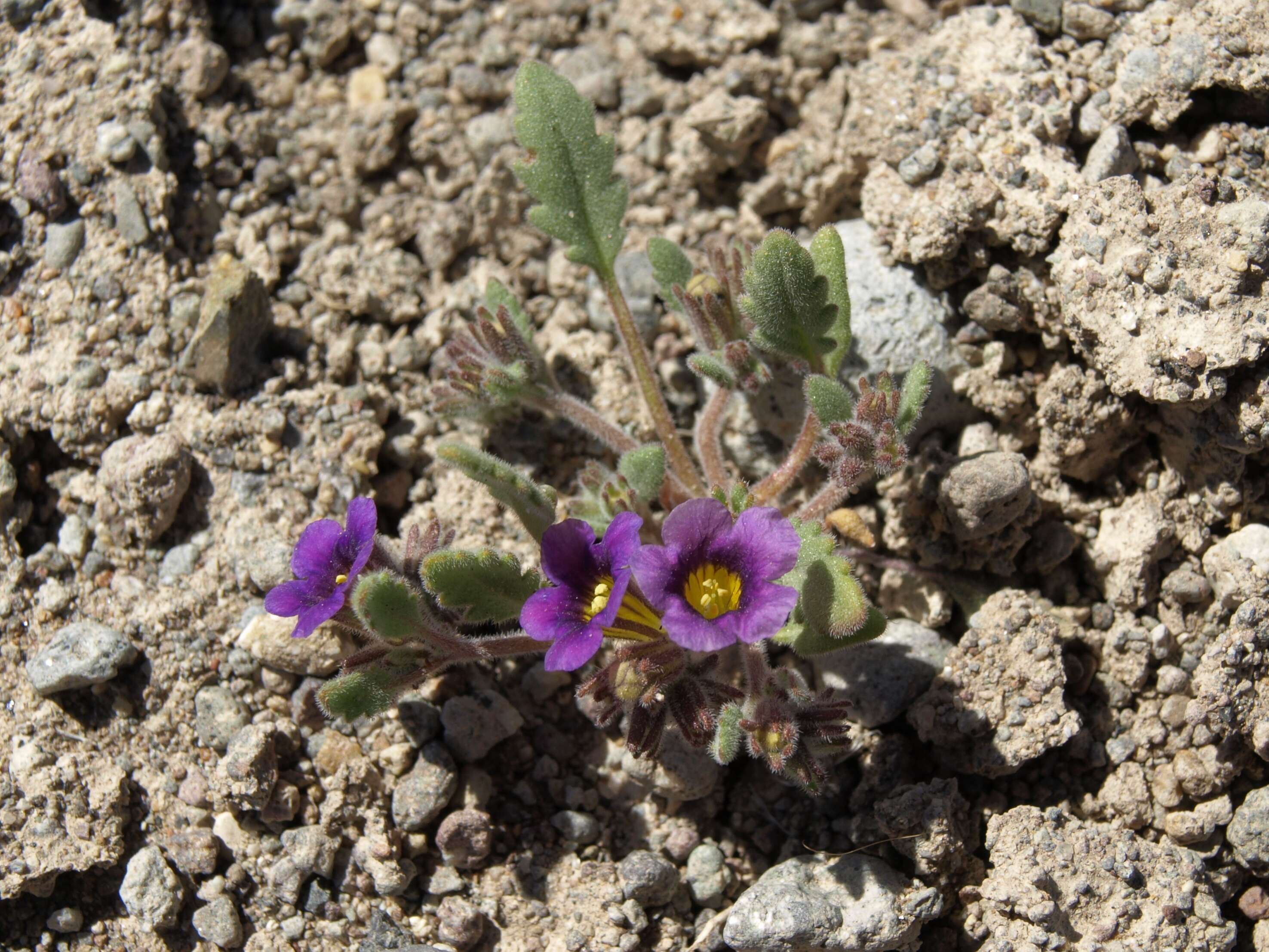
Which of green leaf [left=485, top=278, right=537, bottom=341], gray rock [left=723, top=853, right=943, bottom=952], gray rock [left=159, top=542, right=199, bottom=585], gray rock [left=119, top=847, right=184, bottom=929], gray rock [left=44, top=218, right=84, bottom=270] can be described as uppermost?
gray rock [left=44, top=218, right=84, bottom=270]

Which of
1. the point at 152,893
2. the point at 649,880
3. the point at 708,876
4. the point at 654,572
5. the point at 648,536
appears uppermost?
the point at 654,572

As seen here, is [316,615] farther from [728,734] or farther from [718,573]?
[728,734]

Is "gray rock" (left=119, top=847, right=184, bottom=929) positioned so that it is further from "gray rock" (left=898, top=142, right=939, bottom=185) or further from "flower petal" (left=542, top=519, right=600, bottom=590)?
"gray rock" (left=898, top=142, right=939, bottom=185)

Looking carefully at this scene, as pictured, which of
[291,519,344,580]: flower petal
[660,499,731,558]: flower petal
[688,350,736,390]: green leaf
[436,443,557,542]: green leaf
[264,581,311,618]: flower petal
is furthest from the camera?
A: [688,350,736,390]: green leaf

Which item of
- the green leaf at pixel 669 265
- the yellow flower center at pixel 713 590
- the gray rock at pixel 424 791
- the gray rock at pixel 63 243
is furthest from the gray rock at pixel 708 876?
the gray rock at pixel 63 243

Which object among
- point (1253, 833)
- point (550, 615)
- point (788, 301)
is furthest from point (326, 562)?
point (1253, 833)

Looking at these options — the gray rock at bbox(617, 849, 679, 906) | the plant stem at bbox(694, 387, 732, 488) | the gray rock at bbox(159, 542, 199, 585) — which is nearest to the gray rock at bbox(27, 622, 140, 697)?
the gray rock at bbox(159, 542, 199, 585)

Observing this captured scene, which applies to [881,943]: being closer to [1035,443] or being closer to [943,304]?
[1035,443]
